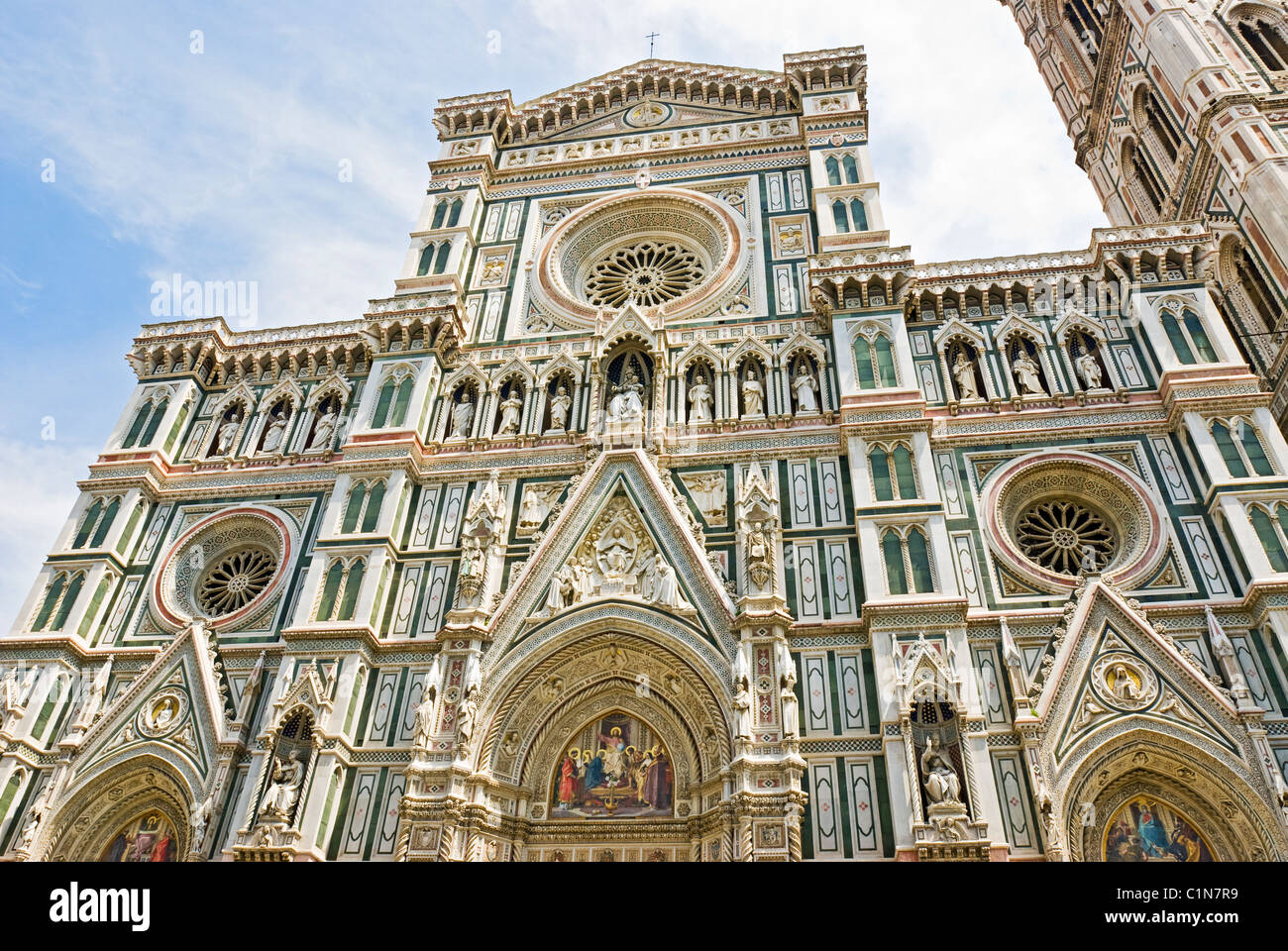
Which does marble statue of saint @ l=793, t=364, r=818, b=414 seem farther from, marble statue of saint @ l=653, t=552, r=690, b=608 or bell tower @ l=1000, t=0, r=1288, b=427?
bell tower @ l=1000, t=0, r=1288, b=427

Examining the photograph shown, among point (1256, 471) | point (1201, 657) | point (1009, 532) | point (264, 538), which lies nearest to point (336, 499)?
point (264, 538)

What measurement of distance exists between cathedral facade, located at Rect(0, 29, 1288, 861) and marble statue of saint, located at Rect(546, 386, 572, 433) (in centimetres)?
16

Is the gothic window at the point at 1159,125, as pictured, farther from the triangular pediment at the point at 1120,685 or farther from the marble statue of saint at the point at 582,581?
the marble statue of saint at the point at 582,581

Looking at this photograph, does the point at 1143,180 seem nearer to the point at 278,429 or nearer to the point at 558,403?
the point at 558,403

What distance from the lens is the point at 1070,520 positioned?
54.0 ft

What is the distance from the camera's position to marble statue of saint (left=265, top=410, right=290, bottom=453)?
19938 mm

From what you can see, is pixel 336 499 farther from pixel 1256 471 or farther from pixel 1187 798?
pixel 1256 471

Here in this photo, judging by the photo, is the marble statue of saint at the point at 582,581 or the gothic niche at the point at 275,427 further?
the gothic niche at the point at 275,427

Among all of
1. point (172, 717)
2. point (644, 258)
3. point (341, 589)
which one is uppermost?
point (644, 258)

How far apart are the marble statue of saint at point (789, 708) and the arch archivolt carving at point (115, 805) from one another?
30.5 ft

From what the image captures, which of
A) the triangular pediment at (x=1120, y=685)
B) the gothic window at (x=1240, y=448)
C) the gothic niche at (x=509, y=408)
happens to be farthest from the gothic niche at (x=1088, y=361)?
the gothic niche at (x=509, y=408)

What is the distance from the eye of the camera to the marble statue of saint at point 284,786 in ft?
45.9

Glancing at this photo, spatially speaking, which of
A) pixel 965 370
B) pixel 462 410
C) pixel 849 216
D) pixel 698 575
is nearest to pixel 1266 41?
pixel 849 216

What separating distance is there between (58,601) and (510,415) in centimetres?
892
